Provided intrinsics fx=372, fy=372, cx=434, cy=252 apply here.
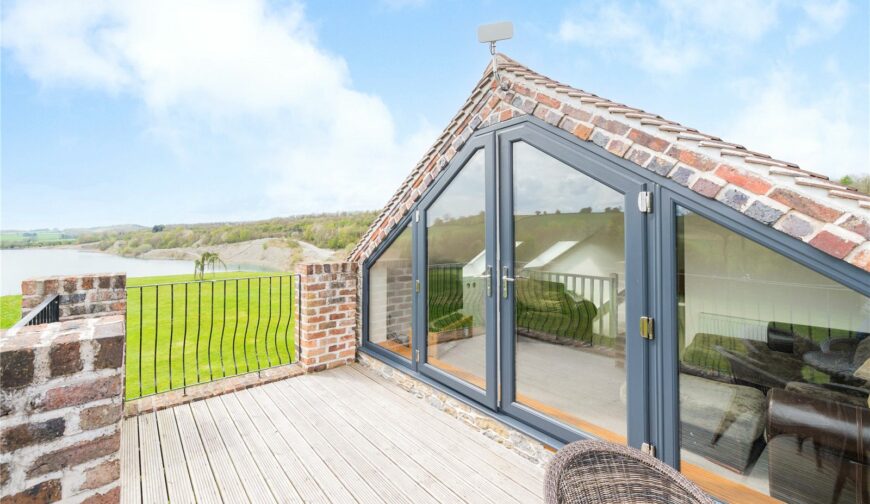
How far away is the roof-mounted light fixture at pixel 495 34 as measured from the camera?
2.82 m

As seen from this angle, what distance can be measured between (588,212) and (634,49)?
11298mm

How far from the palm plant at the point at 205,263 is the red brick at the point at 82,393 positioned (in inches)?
423

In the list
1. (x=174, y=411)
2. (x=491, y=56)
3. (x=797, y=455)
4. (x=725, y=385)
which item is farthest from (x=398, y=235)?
(x=797, y=455)

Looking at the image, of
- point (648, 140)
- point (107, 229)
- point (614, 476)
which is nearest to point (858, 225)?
point (648, 140)

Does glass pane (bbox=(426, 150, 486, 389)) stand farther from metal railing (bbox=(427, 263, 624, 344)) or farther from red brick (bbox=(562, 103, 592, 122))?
red brick (bbox=(562, 103, 592, 122))

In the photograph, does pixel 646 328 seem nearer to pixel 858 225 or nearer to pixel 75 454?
pixel 858 225

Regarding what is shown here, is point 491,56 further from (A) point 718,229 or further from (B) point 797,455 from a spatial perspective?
(B) point 797,455

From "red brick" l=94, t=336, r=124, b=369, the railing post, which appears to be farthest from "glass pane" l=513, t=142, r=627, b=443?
"red brick" l=94, t=336, r=124, b=369

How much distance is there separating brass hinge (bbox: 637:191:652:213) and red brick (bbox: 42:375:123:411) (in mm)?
2373

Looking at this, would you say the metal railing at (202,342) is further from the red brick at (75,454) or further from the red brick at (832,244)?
the red brick at (832,244)

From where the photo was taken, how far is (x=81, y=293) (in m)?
2.88

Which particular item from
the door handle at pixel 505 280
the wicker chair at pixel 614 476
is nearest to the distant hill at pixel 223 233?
the door handle at pixel 505 280

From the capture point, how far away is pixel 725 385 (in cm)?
190

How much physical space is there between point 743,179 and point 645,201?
0.43 meters
